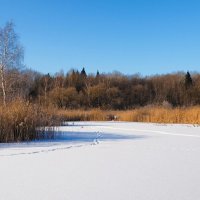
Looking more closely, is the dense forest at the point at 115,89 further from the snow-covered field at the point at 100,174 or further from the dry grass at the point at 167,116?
the snow-covered field at the point at 100,174

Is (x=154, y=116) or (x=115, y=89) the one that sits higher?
(x=115, y=89)

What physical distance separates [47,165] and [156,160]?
1055 mm

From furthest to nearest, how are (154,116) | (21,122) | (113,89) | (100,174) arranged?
(113,89), (154,116), (21,122), (100,174)

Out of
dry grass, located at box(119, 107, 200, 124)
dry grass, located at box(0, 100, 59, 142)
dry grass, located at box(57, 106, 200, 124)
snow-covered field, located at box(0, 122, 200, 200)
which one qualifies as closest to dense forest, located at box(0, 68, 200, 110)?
dry grass, located at box(57, 106, 200, 124)

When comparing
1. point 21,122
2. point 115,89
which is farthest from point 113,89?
point 21,122

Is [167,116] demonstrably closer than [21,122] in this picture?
No

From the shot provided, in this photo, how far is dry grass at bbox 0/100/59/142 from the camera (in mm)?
6094

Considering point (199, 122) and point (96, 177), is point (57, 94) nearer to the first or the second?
point (199, 122)

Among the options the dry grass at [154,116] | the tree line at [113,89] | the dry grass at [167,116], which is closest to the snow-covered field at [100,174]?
the dry grass at [154,116]

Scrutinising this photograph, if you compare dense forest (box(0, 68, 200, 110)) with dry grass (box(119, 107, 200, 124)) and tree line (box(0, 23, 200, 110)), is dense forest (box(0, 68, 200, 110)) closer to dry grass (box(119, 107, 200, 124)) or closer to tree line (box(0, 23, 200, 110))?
tree line (box(0, 23, 200, 110))

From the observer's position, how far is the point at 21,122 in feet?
20.3

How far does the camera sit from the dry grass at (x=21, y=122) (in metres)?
6.09

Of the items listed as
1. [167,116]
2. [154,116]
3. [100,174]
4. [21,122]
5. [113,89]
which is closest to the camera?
[100,174]

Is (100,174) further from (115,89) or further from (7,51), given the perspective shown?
(115,89)
